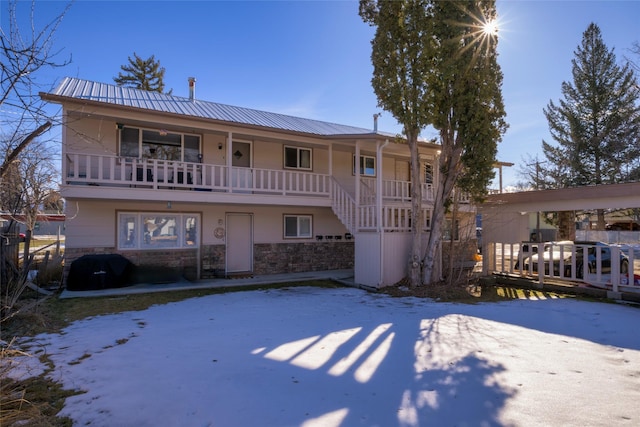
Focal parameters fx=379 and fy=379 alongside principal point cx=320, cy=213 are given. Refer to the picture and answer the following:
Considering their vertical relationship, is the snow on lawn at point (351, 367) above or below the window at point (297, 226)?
below

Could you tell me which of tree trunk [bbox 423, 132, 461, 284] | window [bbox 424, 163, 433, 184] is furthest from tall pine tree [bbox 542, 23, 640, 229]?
tree trunk [bbox 423, 132, 461, 284]

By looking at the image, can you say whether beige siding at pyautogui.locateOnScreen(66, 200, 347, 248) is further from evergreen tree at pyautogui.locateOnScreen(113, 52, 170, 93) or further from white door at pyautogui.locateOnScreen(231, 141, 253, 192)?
evergreen tree at pyautogui.locateOnScreen(113, 52, 170, 93)

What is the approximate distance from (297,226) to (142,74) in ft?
81.5

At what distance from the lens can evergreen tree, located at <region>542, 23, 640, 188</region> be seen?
23047mm

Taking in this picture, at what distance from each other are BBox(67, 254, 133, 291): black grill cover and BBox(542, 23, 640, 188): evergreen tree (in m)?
26.4

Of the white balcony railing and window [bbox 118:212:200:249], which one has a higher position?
the white balcony railing

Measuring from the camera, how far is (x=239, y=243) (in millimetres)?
13492

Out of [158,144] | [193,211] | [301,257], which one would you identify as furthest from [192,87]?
[301,257]

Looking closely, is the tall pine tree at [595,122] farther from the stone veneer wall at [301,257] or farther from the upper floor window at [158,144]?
the upper floor window at [158,144]

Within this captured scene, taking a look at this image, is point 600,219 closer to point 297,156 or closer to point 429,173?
point 429,173

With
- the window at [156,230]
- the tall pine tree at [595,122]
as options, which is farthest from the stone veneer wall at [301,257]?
the tall pine tree at [595,122]

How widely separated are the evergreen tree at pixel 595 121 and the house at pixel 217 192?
1463cm

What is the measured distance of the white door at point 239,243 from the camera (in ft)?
43.7

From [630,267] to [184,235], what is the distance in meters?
12.4
